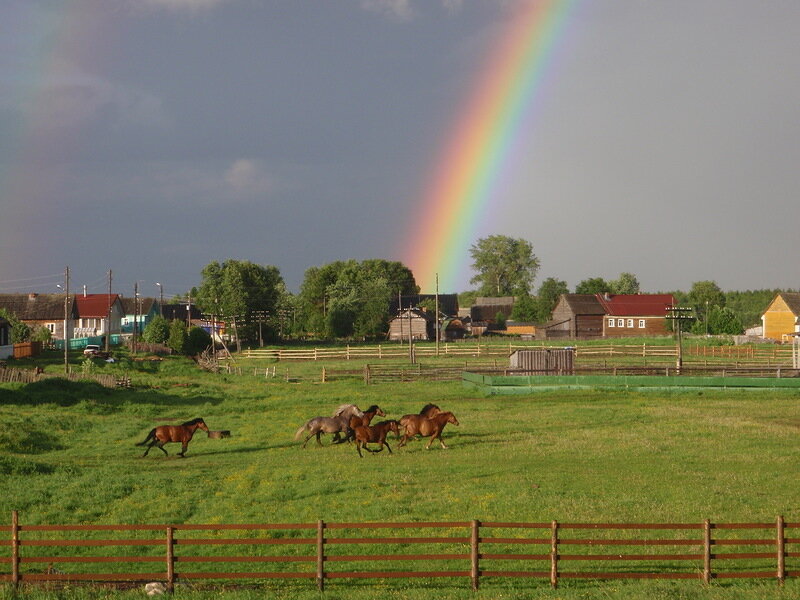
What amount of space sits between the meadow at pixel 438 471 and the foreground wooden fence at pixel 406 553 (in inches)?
17.2

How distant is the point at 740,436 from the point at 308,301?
131 metres

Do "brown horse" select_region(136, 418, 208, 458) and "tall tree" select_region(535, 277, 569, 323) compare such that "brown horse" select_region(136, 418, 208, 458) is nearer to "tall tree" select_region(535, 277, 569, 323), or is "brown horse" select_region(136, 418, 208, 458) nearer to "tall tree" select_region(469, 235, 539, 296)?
"tall tree" select_region(535, 277, 569, 323)

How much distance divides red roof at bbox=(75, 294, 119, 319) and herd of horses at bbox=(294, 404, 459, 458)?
103648 millimetres

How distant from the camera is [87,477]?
24.3 metres

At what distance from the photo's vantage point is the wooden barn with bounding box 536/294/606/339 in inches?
4980

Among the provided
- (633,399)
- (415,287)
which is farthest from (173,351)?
(415,287)

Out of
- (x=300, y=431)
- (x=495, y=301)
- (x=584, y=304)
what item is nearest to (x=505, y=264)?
(x=495, y=301)

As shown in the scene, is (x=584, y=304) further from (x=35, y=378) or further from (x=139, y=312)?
(x=35, y=378)

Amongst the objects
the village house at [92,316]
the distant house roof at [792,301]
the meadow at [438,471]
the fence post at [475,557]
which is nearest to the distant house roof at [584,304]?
the distant house roof at [792,301]

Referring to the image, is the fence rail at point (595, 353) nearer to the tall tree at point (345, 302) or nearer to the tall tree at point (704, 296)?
the tall tree at point (345, 302)

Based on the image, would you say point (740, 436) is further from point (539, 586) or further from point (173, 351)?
point (173, 351)

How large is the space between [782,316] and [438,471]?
106 metres

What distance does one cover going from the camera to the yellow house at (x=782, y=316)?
116 metres

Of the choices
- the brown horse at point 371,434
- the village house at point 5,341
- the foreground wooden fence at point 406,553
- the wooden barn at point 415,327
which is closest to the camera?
the foreground wooden fence at point 406,553
